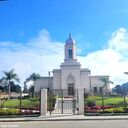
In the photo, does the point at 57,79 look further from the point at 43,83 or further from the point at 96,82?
the point at 96,82

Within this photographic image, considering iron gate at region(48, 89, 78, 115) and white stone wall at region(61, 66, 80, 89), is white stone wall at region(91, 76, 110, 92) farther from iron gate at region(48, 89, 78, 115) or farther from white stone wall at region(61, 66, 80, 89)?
iron gate at region(48, 89, 78, 115)

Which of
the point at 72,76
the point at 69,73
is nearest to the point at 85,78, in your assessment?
the point at 72,76

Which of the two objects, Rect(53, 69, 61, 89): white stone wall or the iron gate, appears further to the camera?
Rect(53, 69, 61, 89): white stone wall

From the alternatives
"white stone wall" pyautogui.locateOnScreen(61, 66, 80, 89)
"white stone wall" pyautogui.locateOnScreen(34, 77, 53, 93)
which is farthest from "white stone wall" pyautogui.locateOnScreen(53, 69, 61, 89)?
"white stone wall" pyautogui.locateOnScreen(34, 77, 53, 93)

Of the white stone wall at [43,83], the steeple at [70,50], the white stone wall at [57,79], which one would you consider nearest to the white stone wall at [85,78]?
the steeple at [70,50]

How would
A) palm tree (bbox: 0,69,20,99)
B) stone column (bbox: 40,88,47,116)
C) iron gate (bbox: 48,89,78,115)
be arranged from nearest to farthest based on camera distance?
stone column (bbox: 40,88,47,116), iron gate (bbox: 48,89,78,115), palm tree (bbox: 0,69,20,99)

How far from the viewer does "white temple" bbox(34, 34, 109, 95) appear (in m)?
72.2

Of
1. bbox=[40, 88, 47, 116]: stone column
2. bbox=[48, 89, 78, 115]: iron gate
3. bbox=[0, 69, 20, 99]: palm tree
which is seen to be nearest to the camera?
bbox=[40, 88, 47, 116]: stone column

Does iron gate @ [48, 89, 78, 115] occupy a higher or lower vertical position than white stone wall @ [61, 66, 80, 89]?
lower

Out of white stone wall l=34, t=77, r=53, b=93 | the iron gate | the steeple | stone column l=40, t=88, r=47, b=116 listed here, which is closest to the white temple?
the steeple

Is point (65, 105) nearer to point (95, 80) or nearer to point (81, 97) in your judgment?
→ point (81, 97)

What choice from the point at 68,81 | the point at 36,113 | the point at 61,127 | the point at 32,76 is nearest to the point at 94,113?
the point at 36,113

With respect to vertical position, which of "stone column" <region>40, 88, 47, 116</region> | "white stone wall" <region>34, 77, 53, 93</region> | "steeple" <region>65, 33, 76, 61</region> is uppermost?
"steeple" <region>65, 33, 76, 61</region>

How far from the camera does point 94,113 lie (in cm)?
2436
